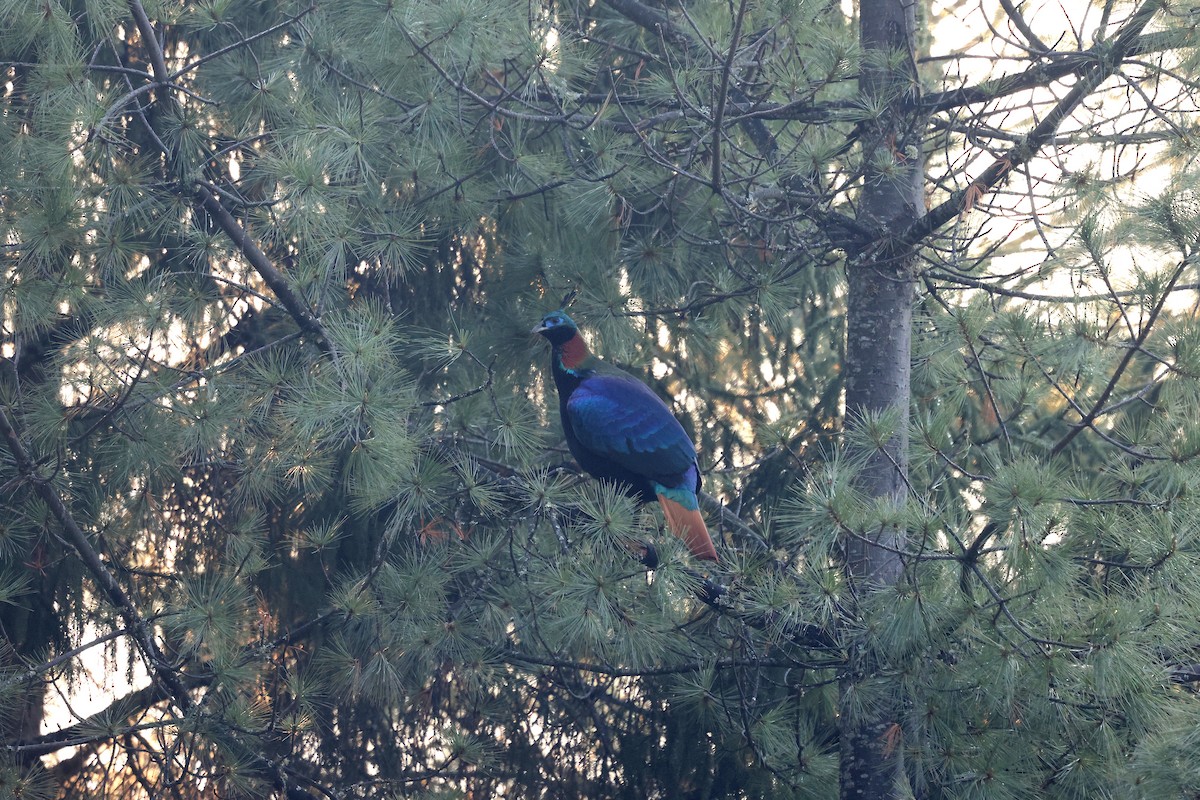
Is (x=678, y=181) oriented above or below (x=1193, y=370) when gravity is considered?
above

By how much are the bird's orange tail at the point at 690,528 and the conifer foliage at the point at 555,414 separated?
0.26ft

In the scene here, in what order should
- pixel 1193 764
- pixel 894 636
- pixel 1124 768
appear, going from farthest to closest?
1. pixel 894 636
2. pixel 1124 768
3. pixel 1193 764

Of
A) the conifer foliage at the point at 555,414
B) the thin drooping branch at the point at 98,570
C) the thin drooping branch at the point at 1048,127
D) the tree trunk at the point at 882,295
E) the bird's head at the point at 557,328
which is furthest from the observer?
the bird's head at the point at 557,328

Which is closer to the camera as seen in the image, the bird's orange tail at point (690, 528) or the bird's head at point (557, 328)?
the bird's orange tail at point (690, 528)

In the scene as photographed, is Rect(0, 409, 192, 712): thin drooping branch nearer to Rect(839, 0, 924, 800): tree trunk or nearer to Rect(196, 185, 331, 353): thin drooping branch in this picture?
Rect(196, 185, 331, 353): thin drooping branch

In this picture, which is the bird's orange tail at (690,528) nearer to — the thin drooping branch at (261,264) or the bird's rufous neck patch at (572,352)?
the bird's rufous neck patch at (572,352)

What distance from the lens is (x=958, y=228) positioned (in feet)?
11.7

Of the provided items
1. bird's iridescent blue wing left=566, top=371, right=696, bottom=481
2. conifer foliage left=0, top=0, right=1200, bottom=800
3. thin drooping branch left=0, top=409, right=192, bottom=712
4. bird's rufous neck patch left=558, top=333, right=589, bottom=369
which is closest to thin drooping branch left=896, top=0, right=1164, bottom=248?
conifer foliage left=0, top=0, right=1200, bottom=800

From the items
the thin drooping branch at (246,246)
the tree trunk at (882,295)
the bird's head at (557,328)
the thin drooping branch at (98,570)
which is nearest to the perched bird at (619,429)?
the bird's head at (557,328)

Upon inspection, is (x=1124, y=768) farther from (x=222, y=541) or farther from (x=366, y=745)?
(x=222, y=541)

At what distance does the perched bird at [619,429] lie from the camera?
353 cm

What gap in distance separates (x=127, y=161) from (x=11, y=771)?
2.10 meters

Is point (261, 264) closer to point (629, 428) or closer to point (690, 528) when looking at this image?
point (629, 428)

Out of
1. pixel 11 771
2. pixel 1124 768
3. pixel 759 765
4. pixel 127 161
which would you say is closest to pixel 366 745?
pixel 11 771
